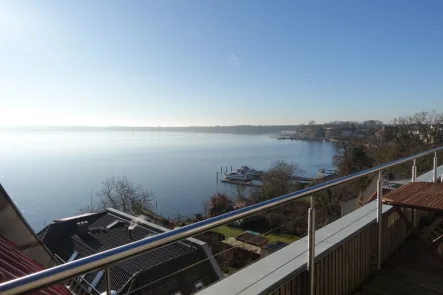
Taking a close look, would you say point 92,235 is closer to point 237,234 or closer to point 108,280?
point 237,234

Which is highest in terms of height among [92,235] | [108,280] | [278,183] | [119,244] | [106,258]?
[106,258]

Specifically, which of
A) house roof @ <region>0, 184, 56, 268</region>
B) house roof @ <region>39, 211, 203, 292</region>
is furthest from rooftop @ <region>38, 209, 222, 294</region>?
house roof @ <region>0, 184, 56, 268</region>

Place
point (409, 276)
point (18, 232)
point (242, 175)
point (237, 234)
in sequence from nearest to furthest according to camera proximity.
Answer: point (409, 276), point (18, 232), point (237, 234), point (242, 175)

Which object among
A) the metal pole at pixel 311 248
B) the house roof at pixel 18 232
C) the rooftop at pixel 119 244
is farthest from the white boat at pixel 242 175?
the metal pole at pixel 311 248

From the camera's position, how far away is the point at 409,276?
270 cm

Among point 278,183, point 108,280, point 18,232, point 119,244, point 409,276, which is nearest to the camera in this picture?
point 108,280

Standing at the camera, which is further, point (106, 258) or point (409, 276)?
point (409, 276)

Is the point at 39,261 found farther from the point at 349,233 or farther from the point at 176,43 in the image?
the point at 176,43

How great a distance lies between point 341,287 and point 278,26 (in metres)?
16.2

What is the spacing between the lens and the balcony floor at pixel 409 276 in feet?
8.18

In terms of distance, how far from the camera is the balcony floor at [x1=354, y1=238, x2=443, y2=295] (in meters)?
2.49

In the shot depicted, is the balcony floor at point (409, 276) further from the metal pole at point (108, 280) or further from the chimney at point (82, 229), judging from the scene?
the chimney at point (82, 229)

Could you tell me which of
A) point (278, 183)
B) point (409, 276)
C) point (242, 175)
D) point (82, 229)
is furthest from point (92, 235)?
point (242, 175)

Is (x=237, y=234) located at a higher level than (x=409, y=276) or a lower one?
lower
